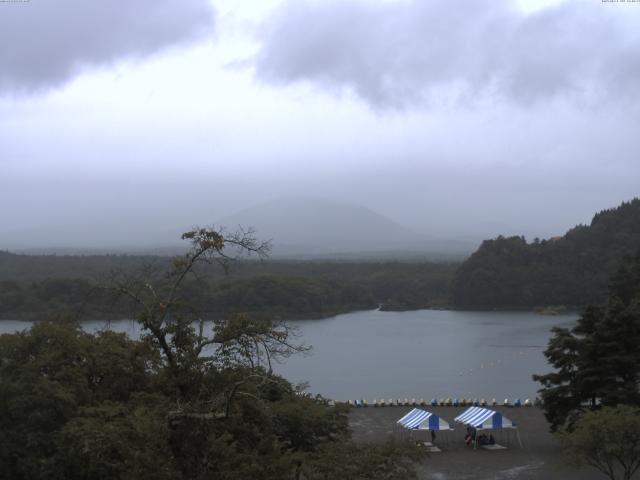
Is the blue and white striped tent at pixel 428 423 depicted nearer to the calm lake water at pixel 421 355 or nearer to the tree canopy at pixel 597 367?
the tree canopy at pixel 597 367

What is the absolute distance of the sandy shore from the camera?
Result: 30.2ft

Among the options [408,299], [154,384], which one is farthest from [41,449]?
[408,299]

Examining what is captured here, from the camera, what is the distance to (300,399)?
6363mm

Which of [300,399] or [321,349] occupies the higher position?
[300,399]

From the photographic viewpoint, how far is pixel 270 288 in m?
38.1

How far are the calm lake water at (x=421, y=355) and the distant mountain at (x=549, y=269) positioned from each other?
10.7ft

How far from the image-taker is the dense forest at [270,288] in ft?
114

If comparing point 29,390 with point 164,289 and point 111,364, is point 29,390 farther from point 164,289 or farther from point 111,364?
point 164,289

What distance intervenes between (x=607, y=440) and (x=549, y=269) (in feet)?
122

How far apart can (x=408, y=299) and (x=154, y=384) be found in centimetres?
4171

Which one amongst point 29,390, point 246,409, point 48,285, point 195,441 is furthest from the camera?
point 48,285

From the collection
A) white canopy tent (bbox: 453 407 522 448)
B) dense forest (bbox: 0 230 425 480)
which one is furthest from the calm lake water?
dense forest (bbox: 0 230 425 480)

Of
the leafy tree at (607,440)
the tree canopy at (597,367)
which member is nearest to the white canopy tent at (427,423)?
the tree canopy at (597,367)

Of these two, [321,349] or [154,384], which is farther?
[321,349]
